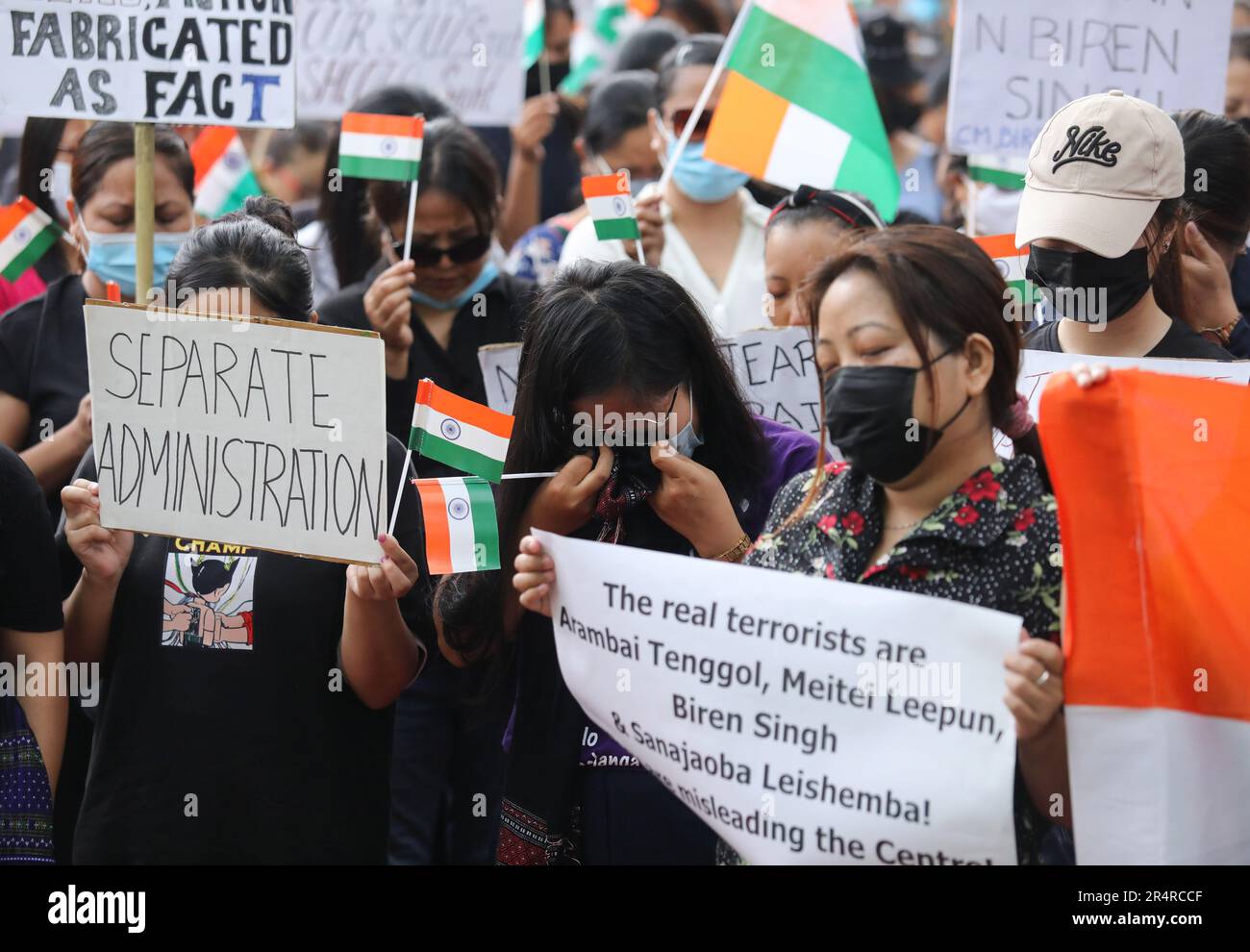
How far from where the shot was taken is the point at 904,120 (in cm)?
870

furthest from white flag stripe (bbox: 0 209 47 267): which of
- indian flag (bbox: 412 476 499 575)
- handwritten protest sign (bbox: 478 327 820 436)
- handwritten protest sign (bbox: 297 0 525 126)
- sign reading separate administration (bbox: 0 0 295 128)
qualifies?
indian flag (bbox: 412 476 499 575)

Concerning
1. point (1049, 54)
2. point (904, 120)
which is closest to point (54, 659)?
point (1049, 54)

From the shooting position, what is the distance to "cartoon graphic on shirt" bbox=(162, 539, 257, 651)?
3.09 metres

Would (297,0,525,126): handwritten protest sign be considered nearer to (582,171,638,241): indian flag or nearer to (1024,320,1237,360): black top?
(582,171,638,241): indian flag

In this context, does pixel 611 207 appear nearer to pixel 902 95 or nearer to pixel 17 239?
pixel 17 239

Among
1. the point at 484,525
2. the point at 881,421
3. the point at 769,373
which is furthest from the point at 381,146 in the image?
the point at 881,421

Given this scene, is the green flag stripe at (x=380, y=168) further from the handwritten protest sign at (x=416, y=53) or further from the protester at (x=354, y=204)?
the handwritten protest sign at (x=416, y=53)

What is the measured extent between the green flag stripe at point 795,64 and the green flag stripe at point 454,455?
2459 millimetres

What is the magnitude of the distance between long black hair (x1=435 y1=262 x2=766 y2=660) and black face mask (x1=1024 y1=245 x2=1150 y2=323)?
2.32ft

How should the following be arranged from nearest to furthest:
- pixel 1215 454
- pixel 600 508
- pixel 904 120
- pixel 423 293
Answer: pixel 1215 454
pixel 600 508
pixel 423 293
pixel 904 120

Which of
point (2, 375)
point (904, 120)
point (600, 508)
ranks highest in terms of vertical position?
point (904, 120)

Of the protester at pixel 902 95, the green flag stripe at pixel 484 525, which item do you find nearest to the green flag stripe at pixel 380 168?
the green flag stripe at pixel 484 525
